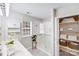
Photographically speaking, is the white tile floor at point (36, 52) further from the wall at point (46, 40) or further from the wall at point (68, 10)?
the wall at point (68, 10)

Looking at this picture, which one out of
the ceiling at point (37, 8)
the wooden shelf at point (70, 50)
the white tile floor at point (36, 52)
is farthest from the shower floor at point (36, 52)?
the ceiling at point (37, 8)

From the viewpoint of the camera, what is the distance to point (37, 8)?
978 millimetres

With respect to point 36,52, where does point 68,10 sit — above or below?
above

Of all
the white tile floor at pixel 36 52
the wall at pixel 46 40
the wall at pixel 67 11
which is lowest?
the white tile floor at pixel 36 52

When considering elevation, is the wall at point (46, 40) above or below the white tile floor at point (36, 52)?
above

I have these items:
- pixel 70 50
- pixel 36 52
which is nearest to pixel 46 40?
pixel 36 52

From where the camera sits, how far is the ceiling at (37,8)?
93 centimetres

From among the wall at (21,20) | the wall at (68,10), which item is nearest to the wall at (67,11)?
the wall at (68,10)

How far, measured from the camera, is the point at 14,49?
95cm

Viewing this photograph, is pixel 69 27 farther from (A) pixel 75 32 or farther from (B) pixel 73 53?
(B) pixel 73 53

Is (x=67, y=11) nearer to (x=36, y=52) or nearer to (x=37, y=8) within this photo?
(x=37, y=8)

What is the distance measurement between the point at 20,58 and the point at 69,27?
648mm

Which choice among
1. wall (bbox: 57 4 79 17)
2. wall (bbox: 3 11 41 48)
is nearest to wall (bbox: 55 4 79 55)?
wall (bbox: 57 4 79 17)

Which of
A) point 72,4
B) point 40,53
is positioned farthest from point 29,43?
point 72,4
